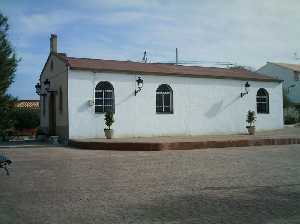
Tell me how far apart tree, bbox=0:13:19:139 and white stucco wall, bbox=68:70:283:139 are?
5.41m

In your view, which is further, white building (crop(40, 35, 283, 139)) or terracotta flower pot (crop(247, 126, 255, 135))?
terracotta flower pot (crop(247, 126, 255, 135))

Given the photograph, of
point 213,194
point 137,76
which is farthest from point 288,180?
point 137,76

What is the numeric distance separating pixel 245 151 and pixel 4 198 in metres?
10.6

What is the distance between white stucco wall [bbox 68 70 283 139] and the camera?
65.5 feet

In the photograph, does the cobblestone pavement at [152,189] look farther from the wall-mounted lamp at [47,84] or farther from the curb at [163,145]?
the wall-mounted lamp at [47,84]

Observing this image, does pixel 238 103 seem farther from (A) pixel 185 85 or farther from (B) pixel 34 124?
(B) pixel 34 124

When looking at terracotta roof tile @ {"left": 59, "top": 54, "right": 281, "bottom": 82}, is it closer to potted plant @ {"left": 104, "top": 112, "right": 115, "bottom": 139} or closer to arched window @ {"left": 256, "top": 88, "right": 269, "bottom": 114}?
arched window @ {"left": 256, "top": 88, "right": 269, "bottom": 114}

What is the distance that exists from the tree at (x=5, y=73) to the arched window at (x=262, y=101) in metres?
16.4

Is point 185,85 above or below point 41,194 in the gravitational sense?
above

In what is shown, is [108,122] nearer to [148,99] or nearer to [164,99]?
[148,99]

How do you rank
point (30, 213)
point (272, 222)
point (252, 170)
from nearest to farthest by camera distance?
point (272, 222) → point (30, 213) → point (252, 170)

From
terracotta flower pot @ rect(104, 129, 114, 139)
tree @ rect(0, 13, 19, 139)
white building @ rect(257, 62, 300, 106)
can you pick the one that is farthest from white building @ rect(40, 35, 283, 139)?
white building @ rect(257, 62, 300, 106)

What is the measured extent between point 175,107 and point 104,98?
13.5ft

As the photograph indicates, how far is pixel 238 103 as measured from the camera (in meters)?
24.8
